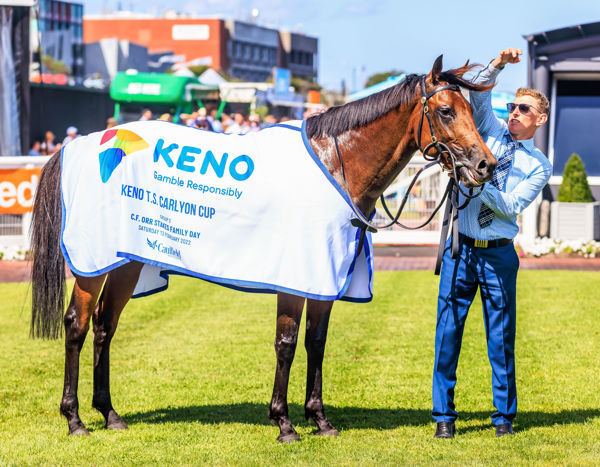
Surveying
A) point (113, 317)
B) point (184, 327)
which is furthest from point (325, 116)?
point (184, 327)

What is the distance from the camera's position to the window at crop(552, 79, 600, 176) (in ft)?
56.2

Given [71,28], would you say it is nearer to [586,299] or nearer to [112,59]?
[112,59]

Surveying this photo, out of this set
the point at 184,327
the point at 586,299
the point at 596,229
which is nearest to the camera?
the point at 184,327

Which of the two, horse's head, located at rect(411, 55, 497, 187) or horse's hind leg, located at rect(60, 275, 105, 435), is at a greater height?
horse's head, located at rect(411, 55, 497, 187)

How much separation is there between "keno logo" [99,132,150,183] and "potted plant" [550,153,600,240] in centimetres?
1106

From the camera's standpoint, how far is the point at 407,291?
11.3 m

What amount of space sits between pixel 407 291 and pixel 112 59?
273 feet

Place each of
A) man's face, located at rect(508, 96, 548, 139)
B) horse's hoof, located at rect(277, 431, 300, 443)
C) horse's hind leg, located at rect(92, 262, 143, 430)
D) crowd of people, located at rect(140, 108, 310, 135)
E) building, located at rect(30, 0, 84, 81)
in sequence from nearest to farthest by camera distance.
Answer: man's face, located at rect(508, 96, 548, 139) < horse's hoof, located at rect(277, 431, 300, 443) < horse's hind leg, located at rect(92, 262, 143, 430) < crowd of people, located at rect(140, 108, 310, 135) < building, located at rect(30, 0, 84, 81)

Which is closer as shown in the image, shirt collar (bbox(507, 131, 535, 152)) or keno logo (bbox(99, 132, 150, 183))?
shirt collar (bbox(507, 131, 535, 152))

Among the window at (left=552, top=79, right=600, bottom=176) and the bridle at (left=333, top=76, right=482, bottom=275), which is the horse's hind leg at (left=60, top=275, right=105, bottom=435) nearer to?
the bridle at (left=333, top=76, right=482, bottom=275)

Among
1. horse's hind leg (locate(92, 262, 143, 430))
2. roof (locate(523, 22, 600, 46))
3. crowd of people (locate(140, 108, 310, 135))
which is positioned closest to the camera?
horse's hind leg (locate(92, 262, 143, 430))

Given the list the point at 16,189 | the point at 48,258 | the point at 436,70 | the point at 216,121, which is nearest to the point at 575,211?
the point at 216,121

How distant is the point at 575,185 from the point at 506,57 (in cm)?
1120

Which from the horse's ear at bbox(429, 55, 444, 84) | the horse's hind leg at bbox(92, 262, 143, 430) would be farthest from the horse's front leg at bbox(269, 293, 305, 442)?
the horse's ear at bbox(429, 55, 444, 84)
